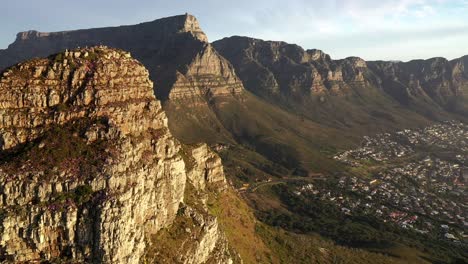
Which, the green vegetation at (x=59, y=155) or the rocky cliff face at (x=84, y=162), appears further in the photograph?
the green vegetation at (x=59, y=155)

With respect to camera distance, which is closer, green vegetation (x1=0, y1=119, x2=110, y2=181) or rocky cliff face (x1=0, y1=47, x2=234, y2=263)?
rocky cliff face (x1=0, y1=47, x2=234, y2=263)

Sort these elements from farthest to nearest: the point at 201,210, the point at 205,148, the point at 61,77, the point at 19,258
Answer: the point at 205,148 → the point at 201,210 → the point at 61,77 → the point at 19,258

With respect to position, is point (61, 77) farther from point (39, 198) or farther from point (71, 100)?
point (39, 198)

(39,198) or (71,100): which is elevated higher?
(71,100)

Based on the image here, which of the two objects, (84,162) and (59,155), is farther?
(84,162)

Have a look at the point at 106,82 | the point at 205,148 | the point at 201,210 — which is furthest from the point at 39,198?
the point at 205,148

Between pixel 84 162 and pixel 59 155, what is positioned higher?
pixel 59 155

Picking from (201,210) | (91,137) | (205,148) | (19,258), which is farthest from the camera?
(205,148)

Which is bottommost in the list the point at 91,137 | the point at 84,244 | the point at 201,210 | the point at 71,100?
the point at 201,210
